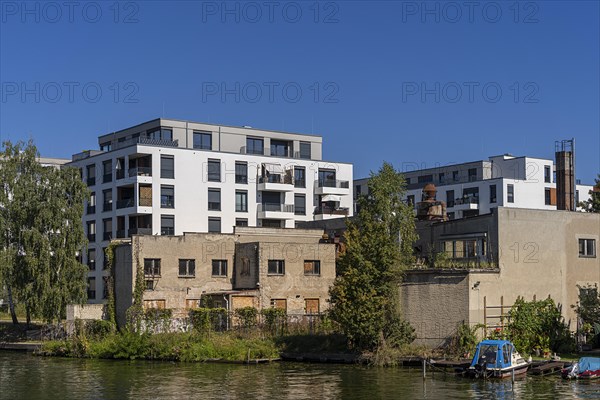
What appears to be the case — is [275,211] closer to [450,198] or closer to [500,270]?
[450,198]

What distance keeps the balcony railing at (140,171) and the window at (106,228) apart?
6.20 metres

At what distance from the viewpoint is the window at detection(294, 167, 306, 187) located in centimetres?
9638

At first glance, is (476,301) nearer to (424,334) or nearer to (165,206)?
(424,334)

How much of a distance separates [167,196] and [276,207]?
1297 cm

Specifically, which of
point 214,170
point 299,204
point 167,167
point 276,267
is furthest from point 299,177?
point 276,267

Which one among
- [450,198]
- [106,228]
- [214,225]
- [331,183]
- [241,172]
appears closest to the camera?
[106,228]

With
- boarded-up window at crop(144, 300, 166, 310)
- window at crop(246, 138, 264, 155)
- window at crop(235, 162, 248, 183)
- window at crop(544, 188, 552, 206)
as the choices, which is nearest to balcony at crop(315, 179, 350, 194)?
window at crop(246, 138, 264, 155)

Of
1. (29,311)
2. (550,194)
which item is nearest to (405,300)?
(29,311)

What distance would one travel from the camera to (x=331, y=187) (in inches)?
3861

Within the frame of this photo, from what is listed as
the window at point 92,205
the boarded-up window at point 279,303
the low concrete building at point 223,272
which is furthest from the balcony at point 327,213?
the boarded-up window at point 279,303

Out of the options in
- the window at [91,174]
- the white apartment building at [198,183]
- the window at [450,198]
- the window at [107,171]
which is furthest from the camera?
the window at [450,198]

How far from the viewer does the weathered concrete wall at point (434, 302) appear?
4919 cm

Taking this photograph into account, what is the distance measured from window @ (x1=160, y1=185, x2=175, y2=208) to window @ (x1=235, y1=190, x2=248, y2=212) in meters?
7.46

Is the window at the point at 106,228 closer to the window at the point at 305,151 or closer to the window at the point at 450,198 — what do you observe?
the window at the point at 305,151
